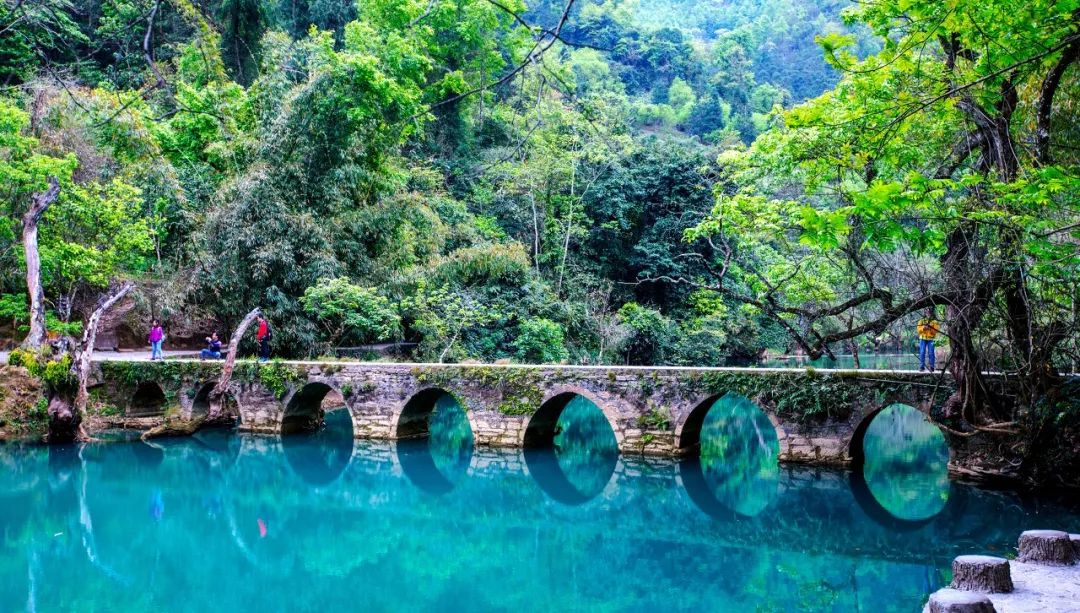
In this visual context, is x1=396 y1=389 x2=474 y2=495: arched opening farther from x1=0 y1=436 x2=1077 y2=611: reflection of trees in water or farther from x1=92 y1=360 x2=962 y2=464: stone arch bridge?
x1=0 y1=436 x2=1077 y2=611: reflection of trees in water

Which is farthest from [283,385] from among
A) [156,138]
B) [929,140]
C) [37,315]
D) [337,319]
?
[929,140]

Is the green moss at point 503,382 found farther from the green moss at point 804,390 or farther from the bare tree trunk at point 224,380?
the bare tree trunk at point 224,380

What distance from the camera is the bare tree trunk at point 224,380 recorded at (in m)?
17.6

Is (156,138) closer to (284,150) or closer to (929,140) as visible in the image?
(284,150)

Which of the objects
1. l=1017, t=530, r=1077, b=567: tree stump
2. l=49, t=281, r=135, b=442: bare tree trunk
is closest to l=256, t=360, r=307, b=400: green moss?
l=49, t=281, r=135, b=442: bare tree trunk

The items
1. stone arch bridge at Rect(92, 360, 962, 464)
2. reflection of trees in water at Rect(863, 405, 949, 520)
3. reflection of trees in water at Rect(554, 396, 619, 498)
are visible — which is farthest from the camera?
reflection of trees in water at Rect(554, 396, 619, 498)

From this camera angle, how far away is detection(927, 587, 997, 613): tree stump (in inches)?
179

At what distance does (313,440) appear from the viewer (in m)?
18.8

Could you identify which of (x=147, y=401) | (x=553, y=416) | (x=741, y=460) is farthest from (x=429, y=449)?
(x=147, y=401)

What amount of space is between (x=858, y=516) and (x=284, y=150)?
16330 millimetres

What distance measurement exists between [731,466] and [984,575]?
1179 cm

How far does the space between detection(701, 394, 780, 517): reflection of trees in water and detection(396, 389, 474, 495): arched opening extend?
502cm

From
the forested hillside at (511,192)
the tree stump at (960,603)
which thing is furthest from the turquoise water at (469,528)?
the tree stump at (960,603)

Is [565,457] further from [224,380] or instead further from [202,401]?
[202,401]
